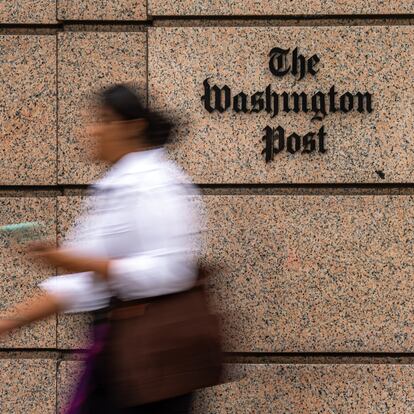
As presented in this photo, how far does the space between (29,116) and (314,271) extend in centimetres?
203

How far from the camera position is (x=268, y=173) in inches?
193

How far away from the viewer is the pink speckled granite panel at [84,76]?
4945 millimetres

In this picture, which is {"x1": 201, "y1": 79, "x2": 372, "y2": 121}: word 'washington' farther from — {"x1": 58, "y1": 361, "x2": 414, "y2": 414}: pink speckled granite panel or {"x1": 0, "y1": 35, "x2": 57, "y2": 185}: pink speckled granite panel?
{"x1": 58, "y1": 361, "x2": 414, "y2": 414}: pink speckled granite panel

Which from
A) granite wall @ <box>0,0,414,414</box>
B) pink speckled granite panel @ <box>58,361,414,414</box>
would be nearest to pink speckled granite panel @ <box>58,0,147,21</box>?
granite wall @ <box>0,0,414,414</box>

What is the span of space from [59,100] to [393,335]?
2.53 m

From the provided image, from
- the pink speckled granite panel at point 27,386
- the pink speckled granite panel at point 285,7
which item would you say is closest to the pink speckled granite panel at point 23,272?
the pink speckled granite panel at point 27,386

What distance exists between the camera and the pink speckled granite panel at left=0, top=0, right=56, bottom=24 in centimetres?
500

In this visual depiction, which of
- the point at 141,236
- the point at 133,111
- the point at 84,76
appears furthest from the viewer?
the point at 84,76

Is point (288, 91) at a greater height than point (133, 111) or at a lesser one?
lesser

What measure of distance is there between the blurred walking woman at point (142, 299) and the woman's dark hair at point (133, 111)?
5.1 inches

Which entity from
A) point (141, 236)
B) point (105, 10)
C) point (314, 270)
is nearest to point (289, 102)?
point (314, 270)

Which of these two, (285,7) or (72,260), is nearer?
(72,260)

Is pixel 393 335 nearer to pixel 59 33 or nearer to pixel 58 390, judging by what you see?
pixel 58 390

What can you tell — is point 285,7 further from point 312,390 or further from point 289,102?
point 312,390
